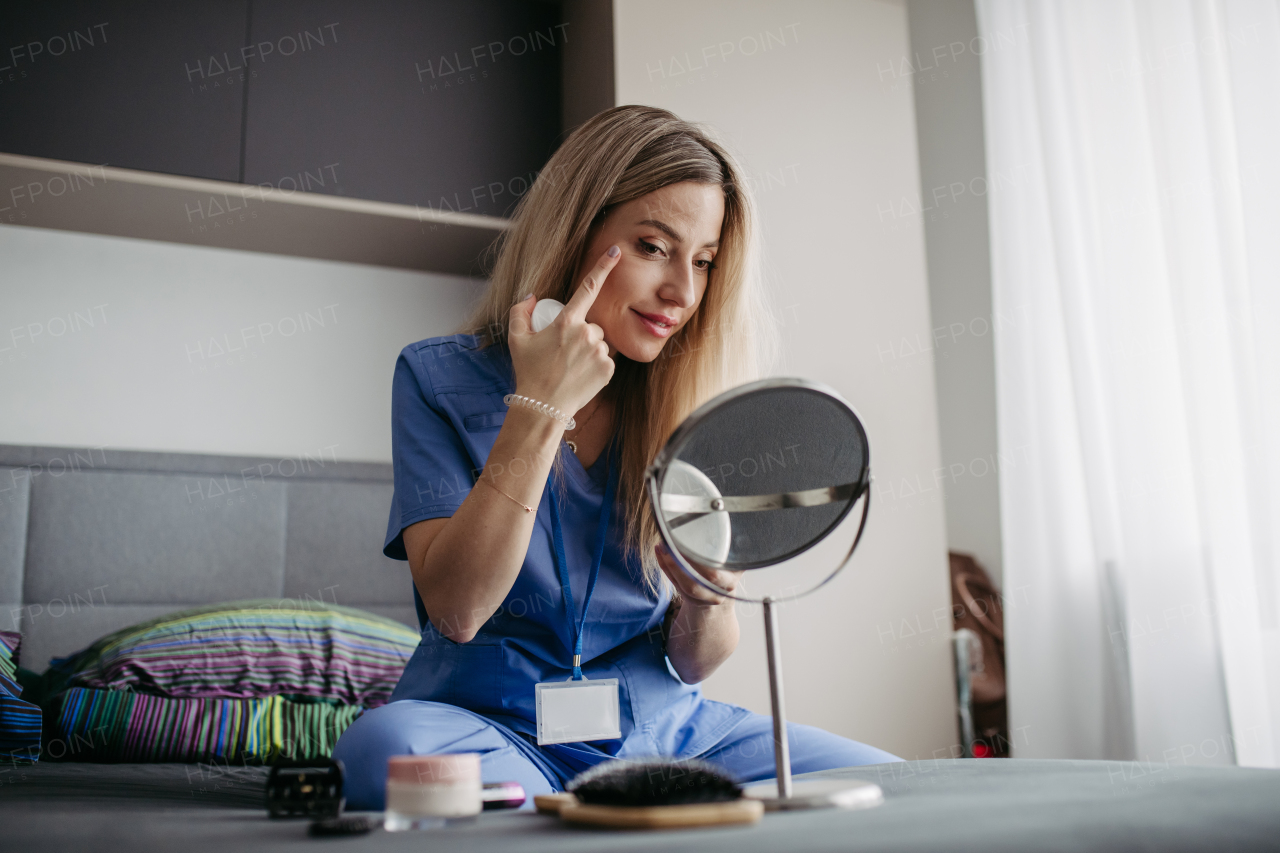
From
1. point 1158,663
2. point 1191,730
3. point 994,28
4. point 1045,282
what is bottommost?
point 1191,730

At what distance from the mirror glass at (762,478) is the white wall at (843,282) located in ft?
4.47

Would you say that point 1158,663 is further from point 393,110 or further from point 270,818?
point 393,110

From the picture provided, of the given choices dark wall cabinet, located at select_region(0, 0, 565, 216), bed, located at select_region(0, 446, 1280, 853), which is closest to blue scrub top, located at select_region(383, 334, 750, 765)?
bed, located at select_region(0, 446, 1280, 853)

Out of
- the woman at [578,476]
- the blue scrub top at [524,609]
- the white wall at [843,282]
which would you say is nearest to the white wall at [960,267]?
the white wall at [843,282]

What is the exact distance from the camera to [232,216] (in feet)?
7.09

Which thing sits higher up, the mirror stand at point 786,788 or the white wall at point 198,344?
the white wall at point 198,344

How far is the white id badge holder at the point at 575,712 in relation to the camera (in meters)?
1.08

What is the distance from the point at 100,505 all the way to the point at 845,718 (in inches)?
68.9

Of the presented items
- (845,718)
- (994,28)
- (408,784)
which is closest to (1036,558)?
(845,718)

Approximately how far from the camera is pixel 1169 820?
54 cm

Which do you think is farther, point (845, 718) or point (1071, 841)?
point (845, 718)

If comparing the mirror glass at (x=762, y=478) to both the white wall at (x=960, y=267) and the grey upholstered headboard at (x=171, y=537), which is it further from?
the white wall at (x=960, y=267)

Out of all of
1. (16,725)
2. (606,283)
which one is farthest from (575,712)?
(16,725)

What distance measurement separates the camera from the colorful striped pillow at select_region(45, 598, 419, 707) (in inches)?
65.6
